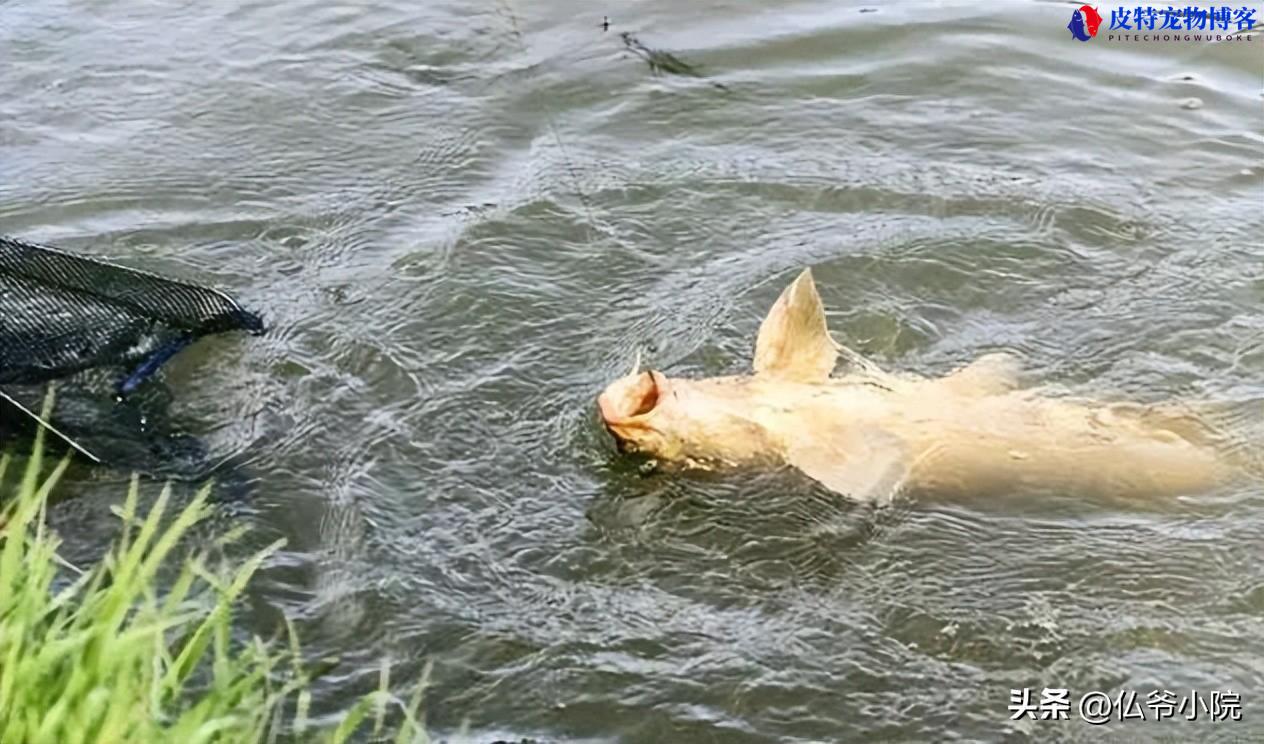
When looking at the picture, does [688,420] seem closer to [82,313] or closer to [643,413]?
[643,413]

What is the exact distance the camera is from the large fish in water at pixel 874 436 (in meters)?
4.79

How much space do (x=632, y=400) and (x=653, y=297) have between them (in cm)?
132

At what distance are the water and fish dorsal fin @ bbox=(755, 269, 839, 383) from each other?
351 mm

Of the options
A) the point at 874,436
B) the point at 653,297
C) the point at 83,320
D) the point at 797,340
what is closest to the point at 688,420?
the point at 797,340

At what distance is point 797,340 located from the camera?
191 inches

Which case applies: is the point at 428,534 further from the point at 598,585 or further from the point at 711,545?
the point at 711,545

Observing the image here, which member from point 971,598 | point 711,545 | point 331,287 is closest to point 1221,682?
point 971,598

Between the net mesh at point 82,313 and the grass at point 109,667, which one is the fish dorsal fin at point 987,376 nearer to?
the grass at point 109,667

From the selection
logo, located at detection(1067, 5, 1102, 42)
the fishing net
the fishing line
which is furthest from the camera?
logo, located at detection(1067, 5, 1102, 42)

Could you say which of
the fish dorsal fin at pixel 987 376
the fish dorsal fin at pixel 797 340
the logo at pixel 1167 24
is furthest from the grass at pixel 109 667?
the logo at pixel 1167 24

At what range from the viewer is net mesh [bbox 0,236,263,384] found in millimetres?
4945

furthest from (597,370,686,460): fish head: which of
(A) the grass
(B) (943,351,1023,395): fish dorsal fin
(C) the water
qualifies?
(A) the grass

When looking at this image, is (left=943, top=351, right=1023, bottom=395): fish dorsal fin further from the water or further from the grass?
the grass

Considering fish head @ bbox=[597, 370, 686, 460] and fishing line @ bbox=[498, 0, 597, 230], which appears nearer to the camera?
fish head @ bbox=[597, 370, 686, 460]
